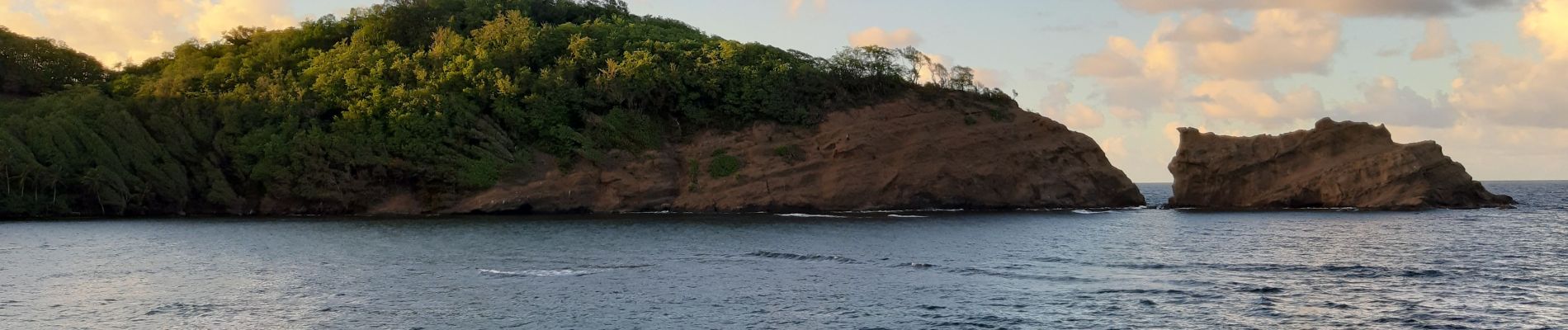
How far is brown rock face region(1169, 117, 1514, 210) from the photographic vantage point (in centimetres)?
7625

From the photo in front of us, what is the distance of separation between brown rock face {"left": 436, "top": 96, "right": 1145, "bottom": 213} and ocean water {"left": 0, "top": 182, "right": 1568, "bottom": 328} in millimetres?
15572

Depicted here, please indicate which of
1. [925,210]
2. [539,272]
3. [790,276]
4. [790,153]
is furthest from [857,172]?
[539,272]

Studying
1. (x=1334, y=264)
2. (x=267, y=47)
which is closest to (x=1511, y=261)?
(x=1334, y=264)

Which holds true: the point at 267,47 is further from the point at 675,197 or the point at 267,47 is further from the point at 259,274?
the point at 259,274

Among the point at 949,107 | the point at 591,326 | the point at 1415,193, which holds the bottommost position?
the point at 591,326

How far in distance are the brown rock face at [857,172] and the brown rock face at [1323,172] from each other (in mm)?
5215

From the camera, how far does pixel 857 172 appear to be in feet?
263

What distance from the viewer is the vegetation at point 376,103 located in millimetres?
74750

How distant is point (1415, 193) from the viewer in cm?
7619

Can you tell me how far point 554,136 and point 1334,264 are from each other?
2050 inches

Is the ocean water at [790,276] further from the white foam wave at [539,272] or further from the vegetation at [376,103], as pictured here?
the vegetation at [376,103]

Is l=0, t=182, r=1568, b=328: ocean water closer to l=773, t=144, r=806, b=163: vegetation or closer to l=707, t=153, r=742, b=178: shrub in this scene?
l=707, t=153, r=742, b=178: shrub

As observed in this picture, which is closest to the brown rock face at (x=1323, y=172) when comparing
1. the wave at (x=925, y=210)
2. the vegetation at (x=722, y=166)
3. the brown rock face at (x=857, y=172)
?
the brown rock face at (x=857, y=172)

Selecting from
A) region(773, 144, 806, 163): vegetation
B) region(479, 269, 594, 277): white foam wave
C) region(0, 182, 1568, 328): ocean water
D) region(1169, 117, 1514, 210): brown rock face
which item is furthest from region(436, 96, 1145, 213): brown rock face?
region(479, 269, 594, 277): white foam wave
